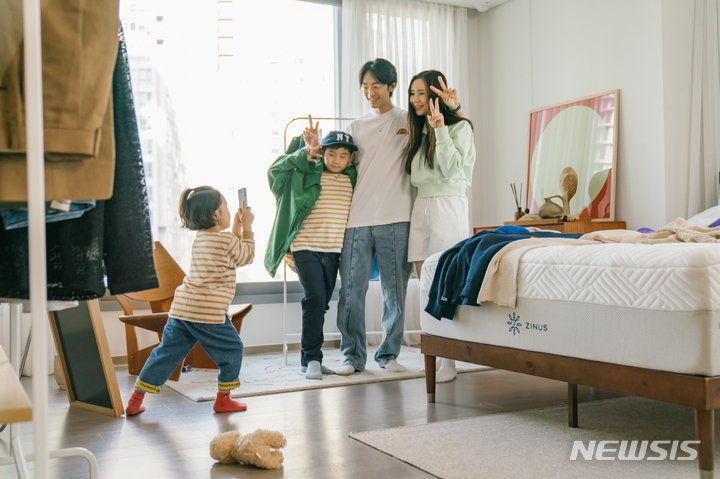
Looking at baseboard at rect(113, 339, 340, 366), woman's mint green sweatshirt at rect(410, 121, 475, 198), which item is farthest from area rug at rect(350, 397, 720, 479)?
baseboard at rect(113, 339, 340, 366)

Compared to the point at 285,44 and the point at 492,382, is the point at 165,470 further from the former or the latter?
the point at 285,44

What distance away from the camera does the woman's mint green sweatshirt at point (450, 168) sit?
3117mm

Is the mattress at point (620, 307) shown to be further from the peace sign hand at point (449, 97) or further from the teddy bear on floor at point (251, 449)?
the peace sign hand at point (449, 97)

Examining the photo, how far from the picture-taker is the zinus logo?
1.83 metres

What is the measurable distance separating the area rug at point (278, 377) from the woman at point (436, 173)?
12.8 inches

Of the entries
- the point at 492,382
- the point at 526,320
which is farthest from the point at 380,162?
the point at 526,320

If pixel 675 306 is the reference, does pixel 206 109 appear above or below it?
above

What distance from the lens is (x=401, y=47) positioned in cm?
488

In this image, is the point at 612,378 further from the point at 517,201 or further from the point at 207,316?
the point at 517,201

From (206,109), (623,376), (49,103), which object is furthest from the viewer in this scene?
(206,109)

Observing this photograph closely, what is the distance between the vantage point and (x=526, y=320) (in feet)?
7.00

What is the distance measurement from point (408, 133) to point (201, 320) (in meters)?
1.43

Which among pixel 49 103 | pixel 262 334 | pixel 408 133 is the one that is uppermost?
pixel 408 133

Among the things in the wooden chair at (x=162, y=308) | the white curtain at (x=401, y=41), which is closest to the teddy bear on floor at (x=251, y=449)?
the wooden chair at (x=162, y=308)
